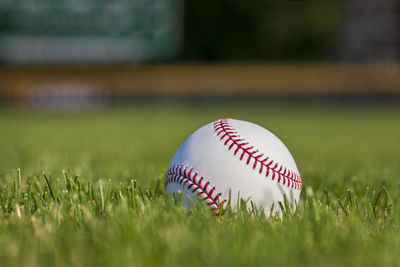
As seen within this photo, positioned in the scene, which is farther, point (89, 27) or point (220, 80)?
point (220, 80)

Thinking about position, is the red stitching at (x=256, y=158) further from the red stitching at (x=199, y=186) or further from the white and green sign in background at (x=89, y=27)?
the white and green sign in background at (x=89, y=27)

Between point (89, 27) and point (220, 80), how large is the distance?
19.3 feet

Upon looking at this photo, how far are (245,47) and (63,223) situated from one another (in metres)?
26.5

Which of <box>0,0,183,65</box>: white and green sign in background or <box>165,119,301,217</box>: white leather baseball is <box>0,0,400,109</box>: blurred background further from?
<box>165,119,301,217</box>: white leather baseball

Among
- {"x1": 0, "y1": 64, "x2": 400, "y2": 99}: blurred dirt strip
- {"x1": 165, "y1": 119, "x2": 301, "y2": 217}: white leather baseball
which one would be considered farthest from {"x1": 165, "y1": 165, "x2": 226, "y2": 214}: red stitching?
{"x1": 0, "y1": 64, "x2": 400, "y2": 99}: blurred dirt strip

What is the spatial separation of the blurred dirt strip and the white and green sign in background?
13.2 ft

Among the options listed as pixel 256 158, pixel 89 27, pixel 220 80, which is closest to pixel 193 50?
pixel 220 80

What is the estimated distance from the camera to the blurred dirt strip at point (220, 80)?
17625mm

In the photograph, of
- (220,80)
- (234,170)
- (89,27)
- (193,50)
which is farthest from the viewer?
(193,50)

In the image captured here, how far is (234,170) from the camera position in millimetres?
1942

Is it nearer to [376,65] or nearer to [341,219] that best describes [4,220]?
[341,219]

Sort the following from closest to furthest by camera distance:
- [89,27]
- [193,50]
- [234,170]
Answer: [234,170], [89,27], [193,50]

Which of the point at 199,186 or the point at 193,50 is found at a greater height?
the point at 193,50

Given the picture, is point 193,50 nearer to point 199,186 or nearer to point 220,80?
point 220,80
